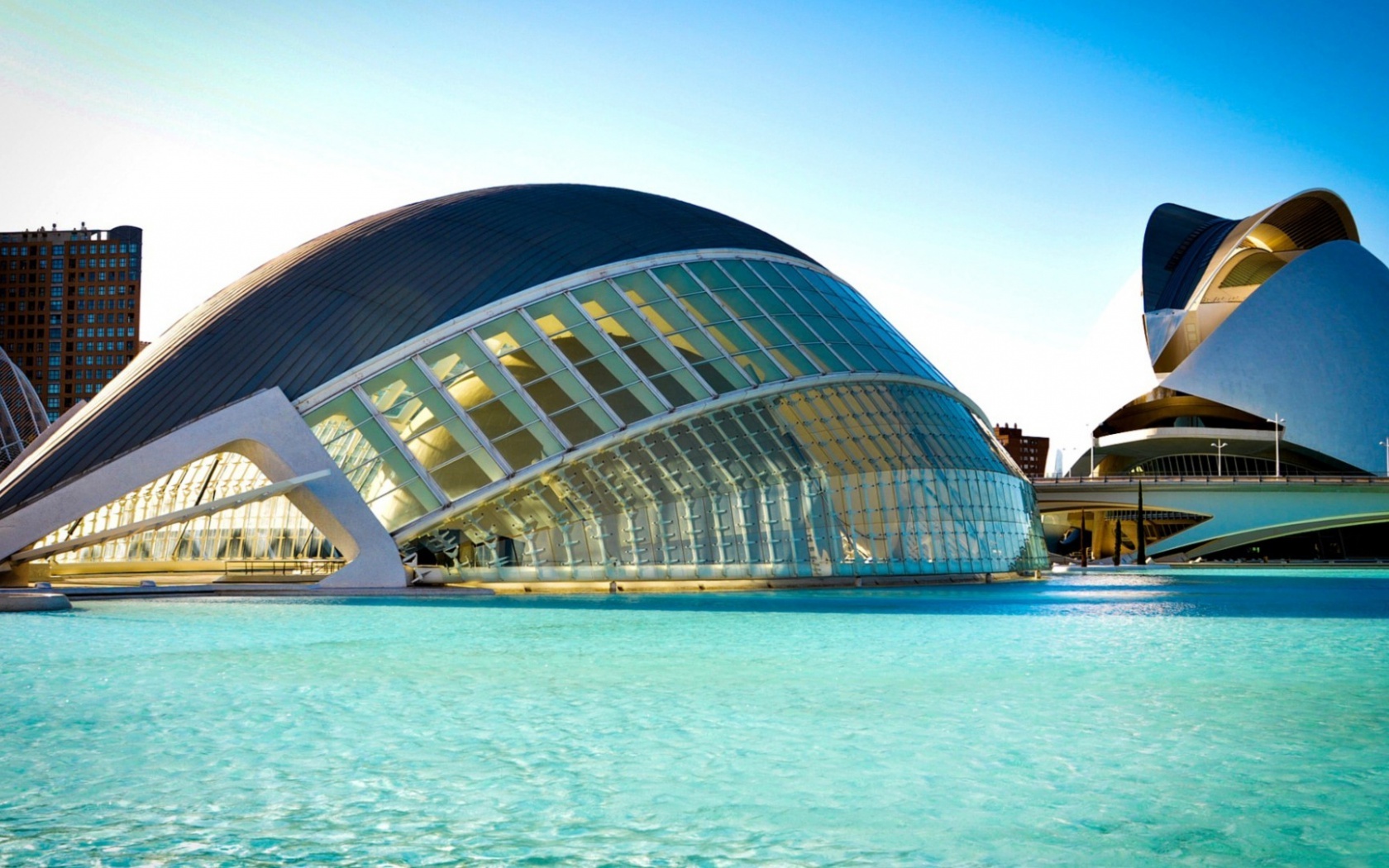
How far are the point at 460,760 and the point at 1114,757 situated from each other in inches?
152

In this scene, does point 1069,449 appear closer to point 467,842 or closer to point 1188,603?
point 1188,603

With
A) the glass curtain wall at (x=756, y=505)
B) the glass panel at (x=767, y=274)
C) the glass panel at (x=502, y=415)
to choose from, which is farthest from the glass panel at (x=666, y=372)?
the glass panel at (x=767, y=274)

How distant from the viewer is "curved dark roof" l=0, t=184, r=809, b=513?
27078 millimetres

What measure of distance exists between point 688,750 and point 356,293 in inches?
941

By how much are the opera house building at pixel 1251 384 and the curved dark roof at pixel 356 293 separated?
47460 millimetres

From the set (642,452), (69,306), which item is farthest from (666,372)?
(69,306)

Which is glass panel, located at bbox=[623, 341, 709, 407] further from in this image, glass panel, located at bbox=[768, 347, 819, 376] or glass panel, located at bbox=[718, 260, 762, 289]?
glass panel, located at bbox=[718, 260, 762, 289]

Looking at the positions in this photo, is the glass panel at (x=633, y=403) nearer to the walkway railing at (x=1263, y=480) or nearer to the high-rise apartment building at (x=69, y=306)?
the walkway railing at (x=1263, y=480)

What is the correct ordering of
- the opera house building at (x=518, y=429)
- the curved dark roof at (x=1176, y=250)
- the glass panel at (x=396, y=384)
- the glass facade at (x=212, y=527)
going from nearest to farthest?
1. the opera house building at (x=518, y=429)
2. the glass panel at (x=396, y=384)
3. the glass facade at (x=212, y=527)
4. the curved dark roof at (x=1176, y=250)

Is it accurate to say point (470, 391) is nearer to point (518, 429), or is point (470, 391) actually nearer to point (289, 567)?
point (518, 429)

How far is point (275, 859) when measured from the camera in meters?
5.62

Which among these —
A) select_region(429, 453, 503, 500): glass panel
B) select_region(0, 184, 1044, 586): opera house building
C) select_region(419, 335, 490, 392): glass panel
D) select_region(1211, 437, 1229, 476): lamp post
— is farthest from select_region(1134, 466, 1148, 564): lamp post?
select_region(429, 453, 503, 500): glass panel

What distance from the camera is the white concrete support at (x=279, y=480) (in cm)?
2520

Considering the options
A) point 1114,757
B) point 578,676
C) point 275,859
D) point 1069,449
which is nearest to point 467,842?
point 275,859
